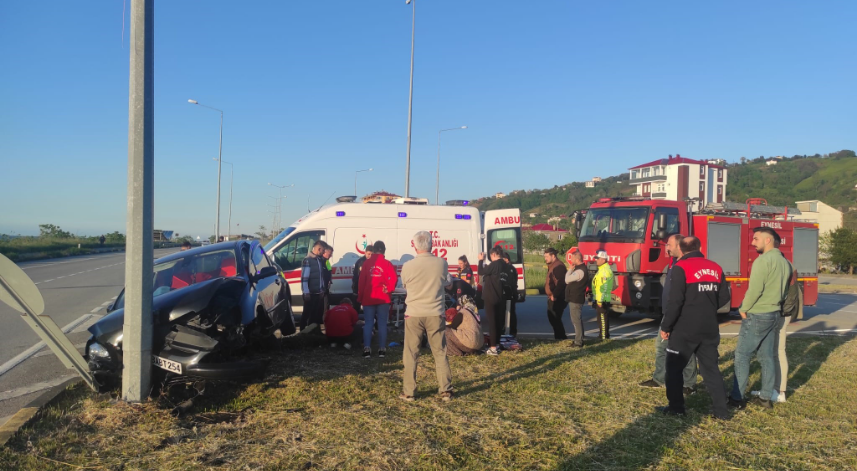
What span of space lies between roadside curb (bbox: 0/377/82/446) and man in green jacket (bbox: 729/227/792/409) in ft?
22.4

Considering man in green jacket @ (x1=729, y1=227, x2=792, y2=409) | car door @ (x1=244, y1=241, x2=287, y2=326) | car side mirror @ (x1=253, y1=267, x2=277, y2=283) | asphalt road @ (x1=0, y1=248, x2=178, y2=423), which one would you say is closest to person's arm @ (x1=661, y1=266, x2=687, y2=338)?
man in green jacket @ (x1=729, y1=227, x2=792, y2=409)

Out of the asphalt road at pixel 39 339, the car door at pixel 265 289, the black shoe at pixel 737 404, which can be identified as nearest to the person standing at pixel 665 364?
the black shoe at pixel 737 404

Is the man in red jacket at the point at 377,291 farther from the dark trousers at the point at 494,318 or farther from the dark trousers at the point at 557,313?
the dark trousers at the point at 557,313

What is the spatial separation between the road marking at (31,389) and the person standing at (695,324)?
6.90 metres

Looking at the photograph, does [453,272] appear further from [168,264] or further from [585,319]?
[168,264]

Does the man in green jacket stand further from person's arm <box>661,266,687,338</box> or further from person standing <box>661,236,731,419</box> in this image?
person's arm <box>661,266,687,338</box>

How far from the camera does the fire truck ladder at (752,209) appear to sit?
45.4 feet

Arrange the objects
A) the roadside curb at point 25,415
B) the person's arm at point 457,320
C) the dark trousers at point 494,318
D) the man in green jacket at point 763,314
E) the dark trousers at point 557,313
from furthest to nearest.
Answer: the dark trousers at point 557,313, the dark trousers at point 494,318, the person's arm at point 457,320, the man in green jacket at point 763,314, the roadside curb at point 25,415

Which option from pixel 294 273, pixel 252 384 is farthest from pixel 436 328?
pixel 294 273

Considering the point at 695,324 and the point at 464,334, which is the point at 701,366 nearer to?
the point at 695,324

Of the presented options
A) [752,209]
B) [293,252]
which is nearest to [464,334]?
[293,252]

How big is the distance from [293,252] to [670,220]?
8.26m

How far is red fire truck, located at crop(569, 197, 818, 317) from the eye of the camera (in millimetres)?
12320

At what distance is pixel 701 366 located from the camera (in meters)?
5.62
